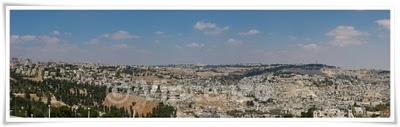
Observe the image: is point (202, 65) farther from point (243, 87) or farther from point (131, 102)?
point (131, 102)

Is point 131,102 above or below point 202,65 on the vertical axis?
below

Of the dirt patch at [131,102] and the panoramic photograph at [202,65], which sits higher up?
the panoramic photograph at [202,65]

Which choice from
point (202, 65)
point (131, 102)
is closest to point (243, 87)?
point (202, 65)

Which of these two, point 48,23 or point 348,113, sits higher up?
point 48,23

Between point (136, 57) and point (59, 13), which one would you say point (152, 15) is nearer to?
point (136, 57)
